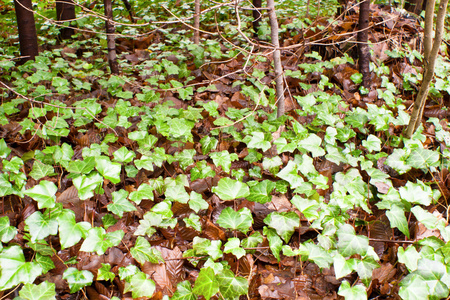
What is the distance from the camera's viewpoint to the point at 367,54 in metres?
3.23

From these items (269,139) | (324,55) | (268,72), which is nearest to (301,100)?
(269,139)

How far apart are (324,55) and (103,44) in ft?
10.4

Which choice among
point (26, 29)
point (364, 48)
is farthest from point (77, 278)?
point (26, 29)

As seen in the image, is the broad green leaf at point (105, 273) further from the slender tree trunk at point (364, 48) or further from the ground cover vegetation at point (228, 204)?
the slender tree trunk at point (364, 48)

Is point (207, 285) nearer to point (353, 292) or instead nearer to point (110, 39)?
point (353, 292)

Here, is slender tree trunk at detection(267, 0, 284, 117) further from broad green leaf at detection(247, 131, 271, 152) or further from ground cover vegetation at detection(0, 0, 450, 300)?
broad green leaf at detection(247, 131, 271, 152)

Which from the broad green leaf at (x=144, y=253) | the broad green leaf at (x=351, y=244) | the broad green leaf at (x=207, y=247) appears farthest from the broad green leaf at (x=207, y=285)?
the broad green leaf at (x=351, y=244)

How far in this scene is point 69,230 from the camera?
4.71 feet

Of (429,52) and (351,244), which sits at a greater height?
(429,52)

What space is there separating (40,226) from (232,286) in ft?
3.17

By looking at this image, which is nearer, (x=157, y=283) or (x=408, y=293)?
(x=408, y=293)

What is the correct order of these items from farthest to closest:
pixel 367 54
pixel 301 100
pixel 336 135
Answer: pixel 367 54
pixel 301 100
pixel 336 135

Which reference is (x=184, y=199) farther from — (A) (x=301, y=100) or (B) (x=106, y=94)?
(B) (x=106, y=94)

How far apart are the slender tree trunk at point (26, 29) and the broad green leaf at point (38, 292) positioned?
3275mm
